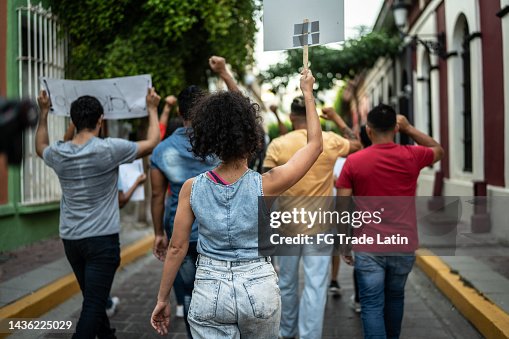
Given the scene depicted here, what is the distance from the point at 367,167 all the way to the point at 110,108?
2.39 meters

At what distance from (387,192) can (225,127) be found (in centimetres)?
161

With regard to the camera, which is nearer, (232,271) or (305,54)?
(232,271)

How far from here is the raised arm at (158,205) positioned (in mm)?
3822

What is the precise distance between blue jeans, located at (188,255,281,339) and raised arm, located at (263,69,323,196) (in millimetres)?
344

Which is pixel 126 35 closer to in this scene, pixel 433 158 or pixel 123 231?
pixel 123 231

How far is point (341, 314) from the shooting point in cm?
520

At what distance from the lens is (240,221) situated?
236 centimetres

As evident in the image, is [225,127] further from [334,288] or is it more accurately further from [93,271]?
[334,288]

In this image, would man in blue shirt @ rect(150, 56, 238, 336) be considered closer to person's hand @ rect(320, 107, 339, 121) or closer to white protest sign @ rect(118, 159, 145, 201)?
person's hand @ rect(320, 107, 339, 121)

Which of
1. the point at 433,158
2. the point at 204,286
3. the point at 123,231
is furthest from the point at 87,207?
the point at 123,231

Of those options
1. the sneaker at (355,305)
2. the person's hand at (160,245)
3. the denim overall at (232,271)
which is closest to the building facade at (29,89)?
the person's hand at (160,245)

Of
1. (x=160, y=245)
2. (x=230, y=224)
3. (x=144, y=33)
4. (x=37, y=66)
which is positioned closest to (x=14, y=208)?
(x=37, y=66)

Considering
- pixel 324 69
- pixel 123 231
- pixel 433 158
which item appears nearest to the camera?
pixel 433 158

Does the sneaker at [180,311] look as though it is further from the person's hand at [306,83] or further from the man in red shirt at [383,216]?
the person's hand at [306,83]
